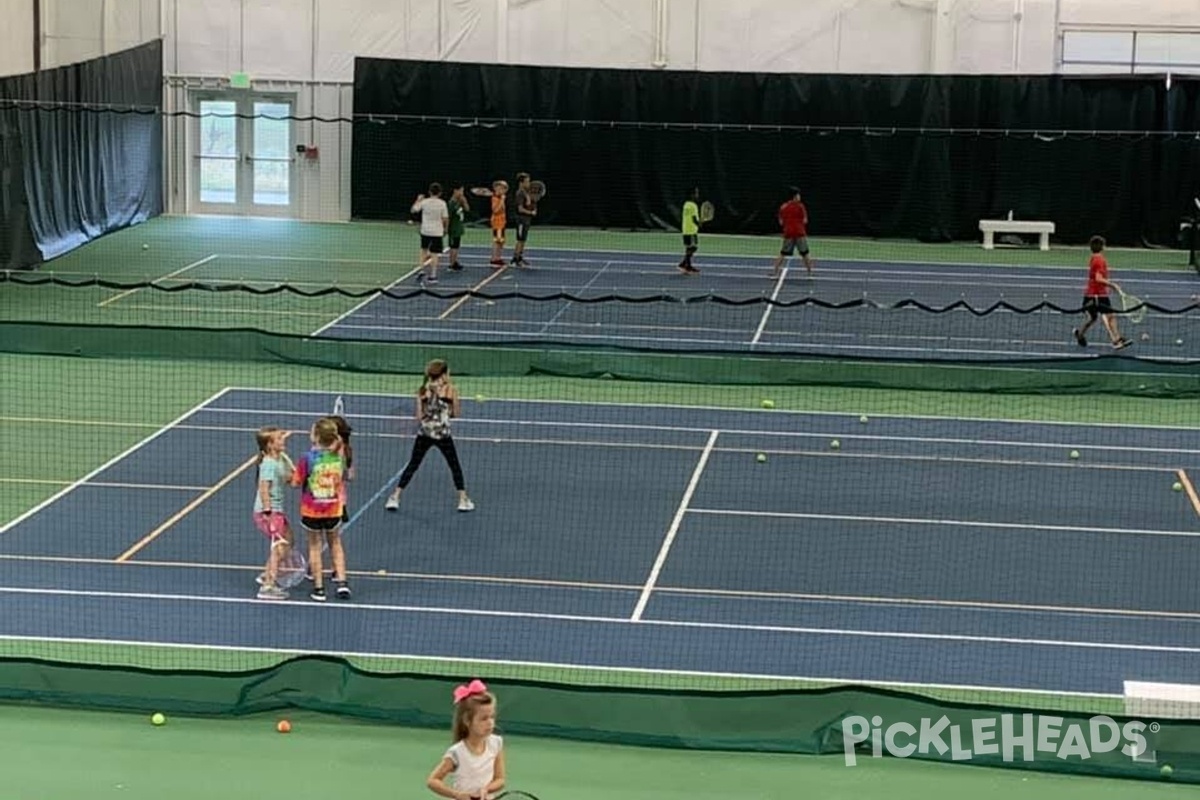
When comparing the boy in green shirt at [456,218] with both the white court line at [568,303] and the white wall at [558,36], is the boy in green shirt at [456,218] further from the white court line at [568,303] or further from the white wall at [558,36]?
the white wall at [558,36]

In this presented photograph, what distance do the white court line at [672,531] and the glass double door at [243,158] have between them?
21.6 meters

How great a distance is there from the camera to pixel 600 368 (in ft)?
66.9

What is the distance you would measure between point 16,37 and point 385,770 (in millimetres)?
23515

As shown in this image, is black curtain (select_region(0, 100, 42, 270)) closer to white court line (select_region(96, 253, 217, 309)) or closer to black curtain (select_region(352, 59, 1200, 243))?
white court line (select_region(96, 253, 217, 309))

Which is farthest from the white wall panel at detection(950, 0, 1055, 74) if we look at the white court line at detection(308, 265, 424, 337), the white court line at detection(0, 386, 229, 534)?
the white court line at detection(0, 386, 229, 534)

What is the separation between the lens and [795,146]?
36.9 m

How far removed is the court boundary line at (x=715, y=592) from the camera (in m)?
13.8

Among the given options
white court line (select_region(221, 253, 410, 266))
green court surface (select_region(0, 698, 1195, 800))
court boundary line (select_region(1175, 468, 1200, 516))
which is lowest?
green court surface (select_region(0, 698, 1195, 800))

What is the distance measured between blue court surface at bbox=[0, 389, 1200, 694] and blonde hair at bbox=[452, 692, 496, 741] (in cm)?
447

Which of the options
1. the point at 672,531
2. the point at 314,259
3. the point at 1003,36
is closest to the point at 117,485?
the point at 672,531

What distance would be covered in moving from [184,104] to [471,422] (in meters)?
21.4

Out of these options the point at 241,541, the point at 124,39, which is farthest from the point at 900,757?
the point at 124,39

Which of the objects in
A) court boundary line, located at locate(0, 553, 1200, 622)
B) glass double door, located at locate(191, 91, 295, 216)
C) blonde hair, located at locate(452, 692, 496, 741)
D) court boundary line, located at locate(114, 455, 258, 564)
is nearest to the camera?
blonde hair, located at locate(452, 692, 496, 741)

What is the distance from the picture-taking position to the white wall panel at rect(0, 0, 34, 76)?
3039 cm
